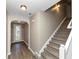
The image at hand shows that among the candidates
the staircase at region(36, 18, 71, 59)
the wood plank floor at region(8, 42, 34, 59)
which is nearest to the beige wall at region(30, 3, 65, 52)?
the staircase at region(36, 18, 71, 59)

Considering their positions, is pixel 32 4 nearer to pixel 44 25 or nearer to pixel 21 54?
pixel 44 25

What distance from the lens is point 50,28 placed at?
16.8 feet

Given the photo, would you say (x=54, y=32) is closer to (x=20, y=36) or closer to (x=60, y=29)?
(x=60, y=29)

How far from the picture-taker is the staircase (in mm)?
3983

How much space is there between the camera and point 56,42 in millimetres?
4551

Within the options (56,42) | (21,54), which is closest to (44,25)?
(56,42)

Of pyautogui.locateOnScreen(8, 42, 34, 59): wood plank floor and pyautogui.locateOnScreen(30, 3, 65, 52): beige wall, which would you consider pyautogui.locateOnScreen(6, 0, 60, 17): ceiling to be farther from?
pyautogui.locateOnScreen(8, 42, 34, 59): wood plank floor

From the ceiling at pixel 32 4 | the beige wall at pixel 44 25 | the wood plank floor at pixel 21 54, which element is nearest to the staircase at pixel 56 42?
the beige wall at pixel 44 25

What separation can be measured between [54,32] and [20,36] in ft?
24.6

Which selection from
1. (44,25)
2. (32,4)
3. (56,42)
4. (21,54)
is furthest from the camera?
(21,54)

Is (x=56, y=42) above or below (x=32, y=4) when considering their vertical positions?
below

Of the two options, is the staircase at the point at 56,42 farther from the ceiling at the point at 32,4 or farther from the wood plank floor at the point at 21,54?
the ceiling at the point at 32,4
